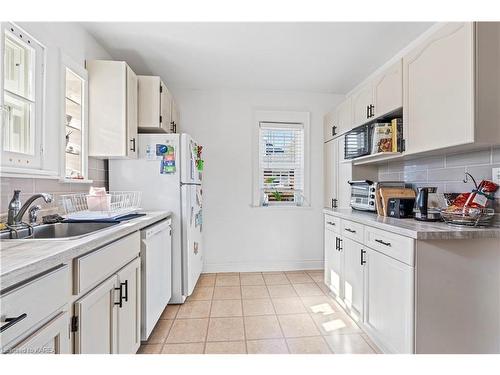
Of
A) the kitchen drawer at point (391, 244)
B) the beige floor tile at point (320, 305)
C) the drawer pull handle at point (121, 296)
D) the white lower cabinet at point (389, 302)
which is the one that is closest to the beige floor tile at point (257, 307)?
the beige floor tile at point (320, 305)

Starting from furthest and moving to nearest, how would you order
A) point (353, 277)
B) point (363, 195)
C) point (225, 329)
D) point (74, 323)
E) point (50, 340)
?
point (363, 195) < point (353, 277) < point (225, 329) < point (74, 323) < point (50, 340)

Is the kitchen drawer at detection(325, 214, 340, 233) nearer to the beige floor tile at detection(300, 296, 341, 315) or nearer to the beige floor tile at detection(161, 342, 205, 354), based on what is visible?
the beige floor tile at detection(300, 296, 341, 315)

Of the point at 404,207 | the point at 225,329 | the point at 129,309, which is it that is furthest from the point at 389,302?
the point at 129,309

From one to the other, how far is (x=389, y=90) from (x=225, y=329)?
7.93 feet

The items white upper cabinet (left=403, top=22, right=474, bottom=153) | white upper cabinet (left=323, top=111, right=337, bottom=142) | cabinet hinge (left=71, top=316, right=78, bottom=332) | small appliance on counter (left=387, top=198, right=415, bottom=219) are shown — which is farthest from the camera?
white upper cabinet (left=323, top=111, right=337, bottom=142)

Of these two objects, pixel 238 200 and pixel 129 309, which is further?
pixel 238 200

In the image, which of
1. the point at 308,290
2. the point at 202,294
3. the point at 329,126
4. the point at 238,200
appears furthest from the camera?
the point at 238,200

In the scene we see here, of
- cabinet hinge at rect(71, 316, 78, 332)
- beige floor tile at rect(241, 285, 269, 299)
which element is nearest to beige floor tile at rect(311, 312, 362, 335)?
beige floor tile at rect(241, 285, 269, 299)

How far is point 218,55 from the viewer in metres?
2.62

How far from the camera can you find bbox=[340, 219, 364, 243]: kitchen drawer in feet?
6.81

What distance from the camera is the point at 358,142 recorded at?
263cm

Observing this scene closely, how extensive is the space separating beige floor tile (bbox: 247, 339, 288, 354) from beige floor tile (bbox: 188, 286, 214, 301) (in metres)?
0.90

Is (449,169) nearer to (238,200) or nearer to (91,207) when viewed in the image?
(238,200)
